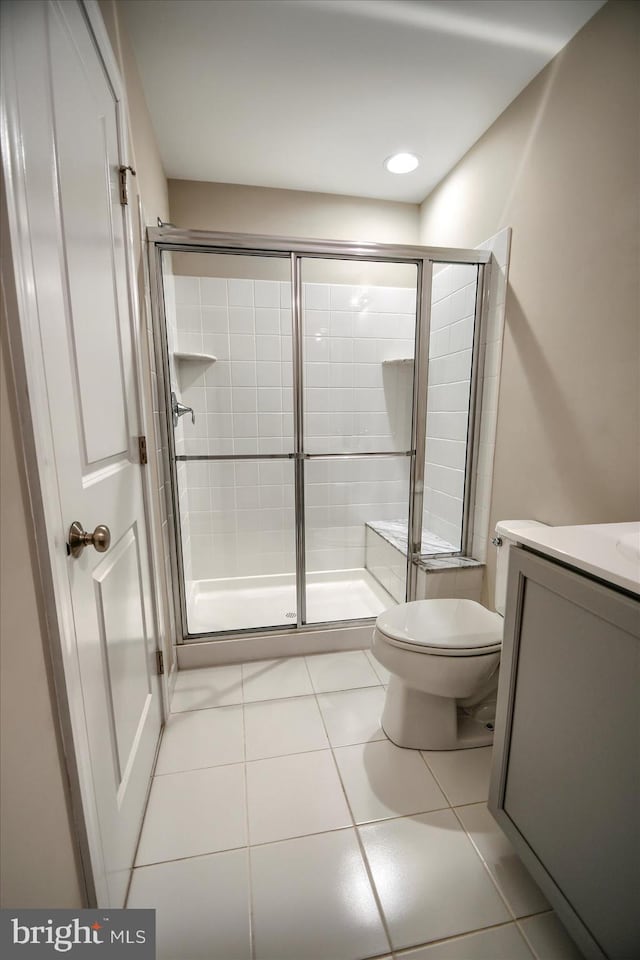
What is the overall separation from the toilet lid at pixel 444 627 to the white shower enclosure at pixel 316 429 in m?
0.54

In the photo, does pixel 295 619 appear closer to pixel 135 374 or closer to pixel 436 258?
pixel 135 374

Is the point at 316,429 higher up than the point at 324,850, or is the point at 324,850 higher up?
the point at 316,429

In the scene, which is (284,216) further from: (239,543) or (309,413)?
(239,543)

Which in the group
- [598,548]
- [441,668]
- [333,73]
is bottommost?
[441,668]

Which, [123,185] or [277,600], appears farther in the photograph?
[277,600]

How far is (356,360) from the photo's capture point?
2.22 metres

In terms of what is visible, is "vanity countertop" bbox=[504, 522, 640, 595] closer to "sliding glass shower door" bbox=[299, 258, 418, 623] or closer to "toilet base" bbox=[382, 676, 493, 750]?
"toilet base" bbox=[382, 676, 493, 750]

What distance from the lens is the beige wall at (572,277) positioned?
1.12 meters

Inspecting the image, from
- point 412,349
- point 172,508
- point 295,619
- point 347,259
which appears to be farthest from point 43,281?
point 295,619

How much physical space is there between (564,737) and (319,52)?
207 cm

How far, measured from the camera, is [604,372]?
47.4 inches

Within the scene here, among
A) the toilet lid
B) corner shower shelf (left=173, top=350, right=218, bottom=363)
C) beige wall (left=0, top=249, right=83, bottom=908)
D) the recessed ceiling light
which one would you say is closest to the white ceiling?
the recessed ceiling light

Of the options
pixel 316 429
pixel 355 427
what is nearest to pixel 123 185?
pixel 316 429

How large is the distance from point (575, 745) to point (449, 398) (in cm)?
157
